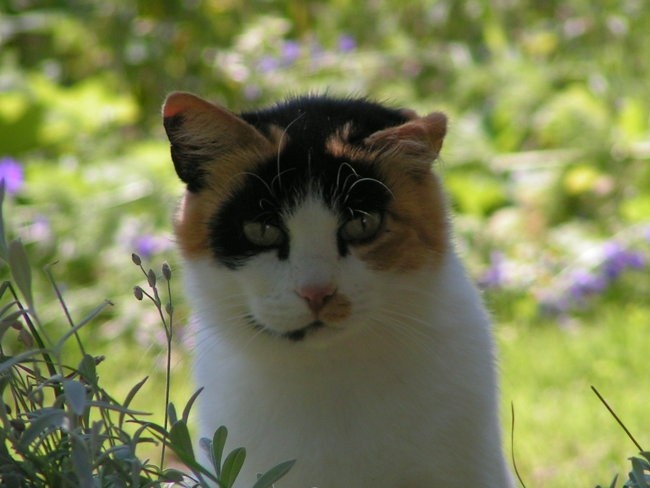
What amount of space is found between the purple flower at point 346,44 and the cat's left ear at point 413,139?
3066 mm

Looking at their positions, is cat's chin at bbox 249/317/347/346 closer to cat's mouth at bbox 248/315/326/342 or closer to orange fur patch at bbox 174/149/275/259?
cat's mouth at bbox 248/315/326/342

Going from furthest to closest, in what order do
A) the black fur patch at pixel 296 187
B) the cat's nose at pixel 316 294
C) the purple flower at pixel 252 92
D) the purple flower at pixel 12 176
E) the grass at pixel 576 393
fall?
the purple flower at pixel 252 92
the purple flower at pixel 12 176
the grass at pixel 576 393
the black fur patch at pixel 296 187
the cat's nose at pixel 316 294

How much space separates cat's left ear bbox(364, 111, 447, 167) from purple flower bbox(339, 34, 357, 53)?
307cm

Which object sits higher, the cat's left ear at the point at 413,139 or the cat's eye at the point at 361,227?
the cat's left ear at the point at 413,139

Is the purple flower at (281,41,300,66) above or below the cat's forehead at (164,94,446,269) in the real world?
above

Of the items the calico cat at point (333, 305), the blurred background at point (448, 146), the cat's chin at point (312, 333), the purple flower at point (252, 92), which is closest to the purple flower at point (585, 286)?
the blurred background at point (448, 146)

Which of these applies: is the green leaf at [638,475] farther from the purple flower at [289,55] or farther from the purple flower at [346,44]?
the purple flower at [346,44]

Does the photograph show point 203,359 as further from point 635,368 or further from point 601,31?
point 601,31

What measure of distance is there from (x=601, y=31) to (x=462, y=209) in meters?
1.27

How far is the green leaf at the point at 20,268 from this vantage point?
102cm

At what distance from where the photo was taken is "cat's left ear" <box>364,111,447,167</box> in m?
1.68

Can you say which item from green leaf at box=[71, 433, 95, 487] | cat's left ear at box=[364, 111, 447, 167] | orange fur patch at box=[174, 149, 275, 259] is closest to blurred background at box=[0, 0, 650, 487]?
orange fur patch at box=[174, 149, 275, 259]

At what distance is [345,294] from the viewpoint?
5.16 ft

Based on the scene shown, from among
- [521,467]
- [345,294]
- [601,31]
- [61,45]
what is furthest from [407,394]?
[61,45]
